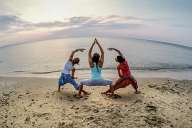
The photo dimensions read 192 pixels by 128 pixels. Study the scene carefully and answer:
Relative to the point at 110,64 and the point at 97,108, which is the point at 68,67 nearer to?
the point at 97,108

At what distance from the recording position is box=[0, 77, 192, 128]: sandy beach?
1009cm

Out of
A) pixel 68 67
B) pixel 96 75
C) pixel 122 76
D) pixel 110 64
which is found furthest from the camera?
pixel 110 64

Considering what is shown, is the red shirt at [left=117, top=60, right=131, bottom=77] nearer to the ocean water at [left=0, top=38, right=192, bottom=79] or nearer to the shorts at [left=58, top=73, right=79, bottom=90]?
the shorts at [left=58, top=73, right=79, bottom=90]

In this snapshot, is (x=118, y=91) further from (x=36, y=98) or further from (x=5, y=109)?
(x=5, y=109)

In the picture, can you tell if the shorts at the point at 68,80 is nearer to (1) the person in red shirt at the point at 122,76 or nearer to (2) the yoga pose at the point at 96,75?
(2) the yoga pose at the point at 96,75

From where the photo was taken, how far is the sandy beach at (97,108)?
10.1 m

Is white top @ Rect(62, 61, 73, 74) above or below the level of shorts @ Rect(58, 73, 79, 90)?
above

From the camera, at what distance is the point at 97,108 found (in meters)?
11.2

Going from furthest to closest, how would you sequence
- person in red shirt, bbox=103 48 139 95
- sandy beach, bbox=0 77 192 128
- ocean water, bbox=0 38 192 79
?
ocean water, bbox=0 38 192 79
person in red shirt, bbox=103 48 139 95
sandy beach, bbox=0 77 192 128

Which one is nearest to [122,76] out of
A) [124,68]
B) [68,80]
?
[124,68]

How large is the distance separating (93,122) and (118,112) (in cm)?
114

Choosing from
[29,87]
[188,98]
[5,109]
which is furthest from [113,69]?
[5,109]

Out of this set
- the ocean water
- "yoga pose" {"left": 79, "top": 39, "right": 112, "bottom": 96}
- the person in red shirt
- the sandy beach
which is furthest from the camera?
the ocean water

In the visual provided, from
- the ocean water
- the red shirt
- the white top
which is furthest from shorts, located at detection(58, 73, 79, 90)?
the ocean water
